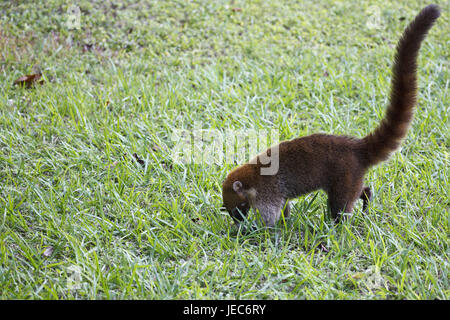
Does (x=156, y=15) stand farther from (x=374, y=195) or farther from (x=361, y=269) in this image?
(x=361, y=269)

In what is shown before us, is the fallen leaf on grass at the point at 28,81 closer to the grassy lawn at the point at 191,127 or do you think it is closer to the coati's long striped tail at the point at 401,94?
the grassy lawn at the point at 191,127

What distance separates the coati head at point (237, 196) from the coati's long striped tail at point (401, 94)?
83cm

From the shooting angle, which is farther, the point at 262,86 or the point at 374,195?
the point at 262,86

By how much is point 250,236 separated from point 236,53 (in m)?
3.39

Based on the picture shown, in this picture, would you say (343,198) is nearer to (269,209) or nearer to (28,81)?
(269,209)

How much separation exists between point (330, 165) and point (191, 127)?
1841 millimetres

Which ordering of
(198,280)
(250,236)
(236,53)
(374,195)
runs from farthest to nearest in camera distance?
(236,53)
(374,195)
(250,236)
(198,280)

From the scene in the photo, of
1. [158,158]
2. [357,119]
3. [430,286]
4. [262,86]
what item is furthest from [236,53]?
[430,286]

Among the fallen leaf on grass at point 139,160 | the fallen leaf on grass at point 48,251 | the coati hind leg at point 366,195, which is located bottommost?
the fallen leaf on grass at point 48,251

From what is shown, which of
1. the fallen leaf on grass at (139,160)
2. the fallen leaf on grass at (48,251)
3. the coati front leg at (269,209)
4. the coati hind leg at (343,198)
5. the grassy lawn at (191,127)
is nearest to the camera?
the grassy lawn at (191,127)

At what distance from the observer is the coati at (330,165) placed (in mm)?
3396

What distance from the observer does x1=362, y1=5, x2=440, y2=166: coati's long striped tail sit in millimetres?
3221

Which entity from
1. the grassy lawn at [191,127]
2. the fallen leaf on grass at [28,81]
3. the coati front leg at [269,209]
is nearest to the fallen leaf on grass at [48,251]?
the grassy lawn at [191,127]

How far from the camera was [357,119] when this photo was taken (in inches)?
199
